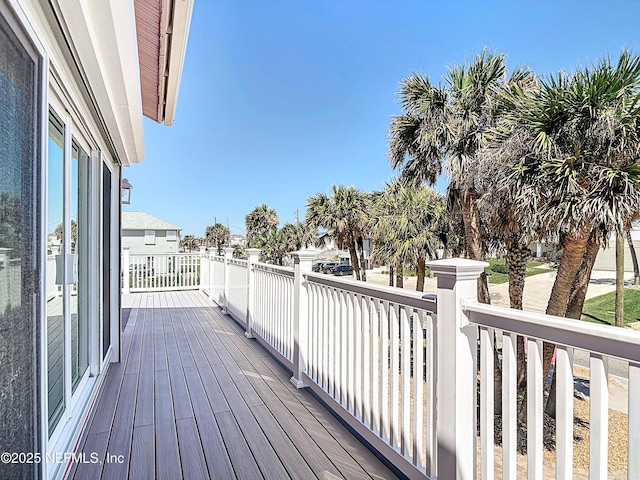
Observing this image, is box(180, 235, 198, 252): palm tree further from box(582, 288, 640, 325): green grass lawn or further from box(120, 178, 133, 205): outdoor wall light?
box(120, 178, 133, 205): outdoor wall light

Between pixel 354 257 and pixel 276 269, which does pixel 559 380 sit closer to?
pixel 276 269

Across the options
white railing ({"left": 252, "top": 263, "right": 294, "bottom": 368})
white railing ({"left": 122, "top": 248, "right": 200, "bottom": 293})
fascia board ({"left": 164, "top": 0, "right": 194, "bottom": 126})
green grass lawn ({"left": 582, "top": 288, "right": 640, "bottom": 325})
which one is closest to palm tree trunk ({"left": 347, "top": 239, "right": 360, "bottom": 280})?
white railing ({"left": 122, "top": 248, "right": 200, "bottom": 293})

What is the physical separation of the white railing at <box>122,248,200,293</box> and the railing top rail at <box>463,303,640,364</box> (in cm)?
844

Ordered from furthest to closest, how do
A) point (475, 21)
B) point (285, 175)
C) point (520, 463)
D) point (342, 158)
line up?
point (285, 175) < point (342, 158) < point (475, 21) < point (520, 463)

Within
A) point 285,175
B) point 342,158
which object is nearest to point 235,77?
point 342,158

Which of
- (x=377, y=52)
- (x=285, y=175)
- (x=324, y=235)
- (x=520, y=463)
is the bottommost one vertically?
(x=520, y=463)

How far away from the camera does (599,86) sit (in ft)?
15.8

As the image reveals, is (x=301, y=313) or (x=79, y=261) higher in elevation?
(x=79, y=261)

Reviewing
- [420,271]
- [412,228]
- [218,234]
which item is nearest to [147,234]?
[218,234]

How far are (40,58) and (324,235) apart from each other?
1672cm

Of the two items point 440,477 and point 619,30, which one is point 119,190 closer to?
point 440,477

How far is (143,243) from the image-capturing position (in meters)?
25.1

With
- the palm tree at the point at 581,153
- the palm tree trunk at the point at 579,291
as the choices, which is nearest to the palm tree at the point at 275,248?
the palm tree trunk at the point at 579,291

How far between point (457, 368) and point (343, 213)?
47.8ft
